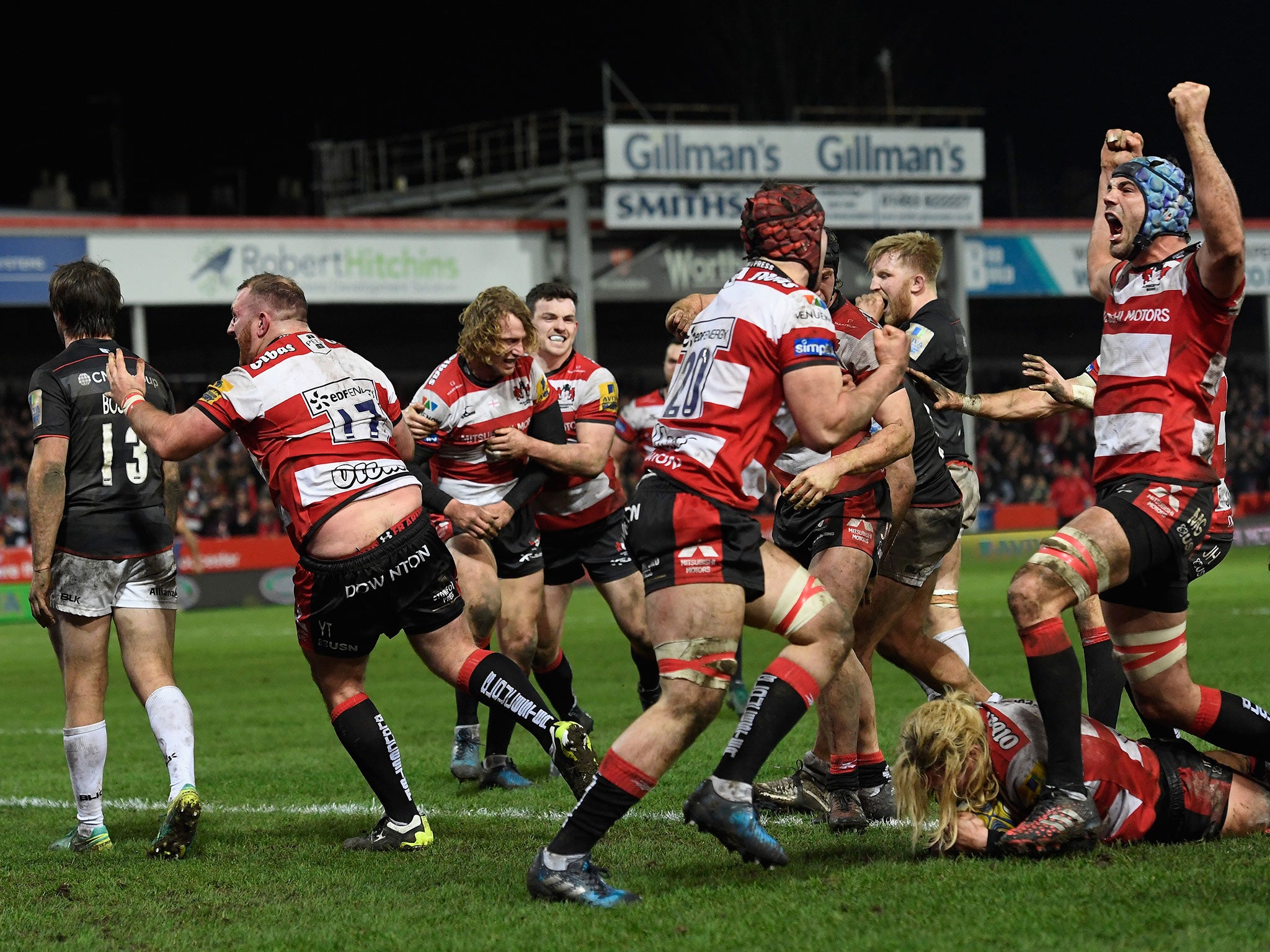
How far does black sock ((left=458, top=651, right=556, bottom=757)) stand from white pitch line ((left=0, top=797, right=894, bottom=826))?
0.56 metres

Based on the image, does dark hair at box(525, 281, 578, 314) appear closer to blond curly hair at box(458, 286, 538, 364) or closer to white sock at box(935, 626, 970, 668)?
blond curly hair at box(458, 286, 538, 364)

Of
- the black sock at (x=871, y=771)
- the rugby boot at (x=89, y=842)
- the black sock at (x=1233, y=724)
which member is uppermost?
the black sock at (x=1233, y=724)

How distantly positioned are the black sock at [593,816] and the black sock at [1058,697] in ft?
4.78

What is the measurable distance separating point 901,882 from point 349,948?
5.77ft

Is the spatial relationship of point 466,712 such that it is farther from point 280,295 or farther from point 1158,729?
point 1158,729

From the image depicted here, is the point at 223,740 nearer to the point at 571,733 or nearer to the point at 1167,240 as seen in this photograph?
the point at 571,733

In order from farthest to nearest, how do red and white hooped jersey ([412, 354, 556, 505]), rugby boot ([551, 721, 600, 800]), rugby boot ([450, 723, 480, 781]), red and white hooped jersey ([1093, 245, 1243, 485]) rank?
rugby boot ([450, 723, 480, 781]) → red and white hooped jersey ([412, 354, 556, 505]) → rugby boot ([551, 721, 600, 800]) → red and white hooped jersey ([1093, 245, 1243, 485])

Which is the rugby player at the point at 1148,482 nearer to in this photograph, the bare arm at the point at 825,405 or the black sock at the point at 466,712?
the bare arm at the point at 825,405

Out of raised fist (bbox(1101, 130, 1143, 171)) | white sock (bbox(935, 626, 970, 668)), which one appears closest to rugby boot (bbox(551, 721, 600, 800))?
white sock (bbox(935, 626, 970, 668))

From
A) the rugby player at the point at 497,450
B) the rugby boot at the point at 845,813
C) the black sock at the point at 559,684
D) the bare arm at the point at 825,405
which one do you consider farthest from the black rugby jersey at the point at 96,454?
the rugby boot at the point at 845,813

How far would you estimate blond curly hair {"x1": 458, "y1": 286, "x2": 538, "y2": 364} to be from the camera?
7164 mm

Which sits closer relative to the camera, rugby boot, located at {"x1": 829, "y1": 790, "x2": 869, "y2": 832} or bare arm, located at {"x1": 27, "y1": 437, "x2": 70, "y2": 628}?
rugby boot, located at {"x1": 829, "y1": 790, "x2": 869, "y2": 832}

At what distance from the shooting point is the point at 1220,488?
5191 mm

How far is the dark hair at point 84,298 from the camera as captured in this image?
6234mm
